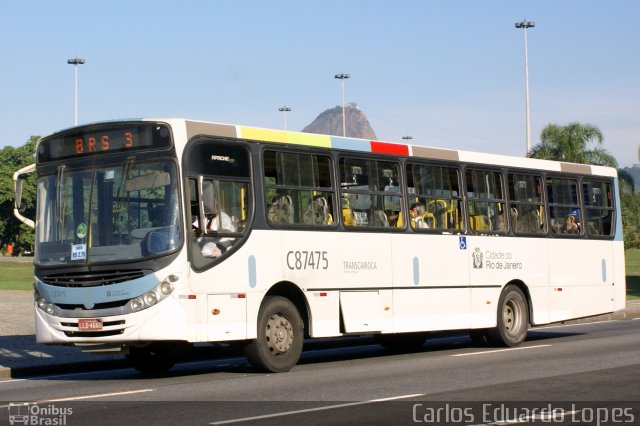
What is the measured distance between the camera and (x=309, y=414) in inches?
435

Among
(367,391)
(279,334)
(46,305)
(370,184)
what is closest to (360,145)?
(370,184)

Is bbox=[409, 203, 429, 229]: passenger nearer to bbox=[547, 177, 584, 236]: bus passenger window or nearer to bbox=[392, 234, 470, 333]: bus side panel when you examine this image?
bbox=[392, 234, 470, 333]: bus side panel

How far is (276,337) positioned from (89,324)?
2685 mm

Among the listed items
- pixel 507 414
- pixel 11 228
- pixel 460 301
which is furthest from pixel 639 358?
pixel 11 228

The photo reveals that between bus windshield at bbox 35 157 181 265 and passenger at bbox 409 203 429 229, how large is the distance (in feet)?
17.5

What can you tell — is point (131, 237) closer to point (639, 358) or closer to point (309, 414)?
point (309, 414)

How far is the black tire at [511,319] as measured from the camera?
2075 cm

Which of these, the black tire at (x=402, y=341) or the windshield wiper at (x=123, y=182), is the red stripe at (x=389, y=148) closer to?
the black tire at (x=402, y=341)

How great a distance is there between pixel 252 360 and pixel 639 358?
5816 millimetres

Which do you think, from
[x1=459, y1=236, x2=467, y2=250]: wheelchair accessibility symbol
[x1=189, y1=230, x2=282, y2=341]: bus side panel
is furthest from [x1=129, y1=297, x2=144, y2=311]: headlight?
[x1=459, y1=236, x2=467, y2=250]: wheelchair accessibility symbol

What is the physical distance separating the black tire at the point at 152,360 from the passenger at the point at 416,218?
464cm

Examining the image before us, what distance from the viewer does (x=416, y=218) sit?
19.1 m

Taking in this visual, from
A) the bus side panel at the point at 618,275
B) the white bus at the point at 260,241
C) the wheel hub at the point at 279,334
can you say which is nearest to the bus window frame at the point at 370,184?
the white bus at the point at 260,241

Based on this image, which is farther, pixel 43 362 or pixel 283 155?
pixel 43 362
